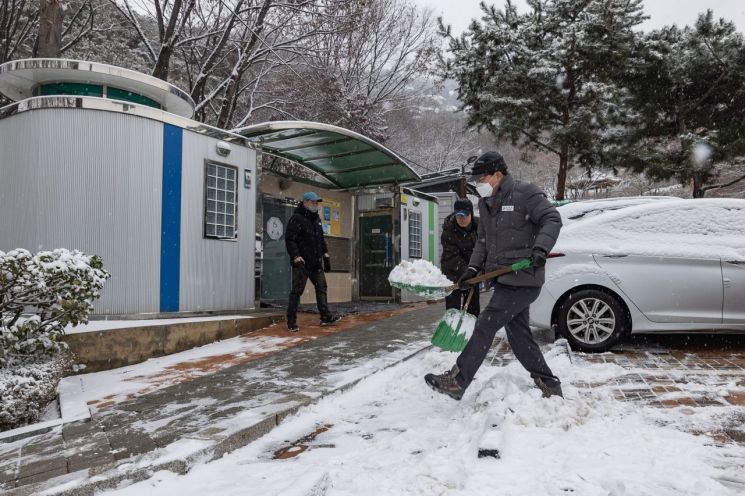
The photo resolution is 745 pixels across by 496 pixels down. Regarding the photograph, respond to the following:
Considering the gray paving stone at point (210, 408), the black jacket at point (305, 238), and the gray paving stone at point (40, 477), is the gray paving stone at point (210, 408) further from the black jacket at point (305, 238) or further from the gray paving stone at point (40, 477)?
the black jacket at point (305, 238)

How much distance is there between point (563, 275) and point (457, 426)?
122 inches

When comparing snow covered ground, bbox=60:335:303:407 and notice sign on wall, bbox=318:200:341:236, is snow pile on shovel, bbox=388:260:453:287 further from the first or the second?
notice sign on wall, bbox=318:200:341:236

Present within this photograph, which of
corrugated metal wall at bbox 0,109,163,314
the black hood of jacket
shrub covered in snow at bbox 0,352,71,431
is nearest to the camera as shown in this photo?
shrub covered in snow at bbox 0,352,71,431

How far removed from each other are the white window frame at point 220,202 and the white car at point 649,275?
457 cm

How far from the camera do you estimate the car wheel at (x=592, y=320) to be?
5723 mm

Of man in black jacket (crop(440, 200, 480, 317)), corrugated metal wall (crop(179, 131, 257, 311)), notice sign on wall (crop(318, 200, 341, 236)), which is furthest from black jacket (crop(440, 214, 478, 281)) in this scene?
notice sign on wall (crop(318, 200, 341, 236))

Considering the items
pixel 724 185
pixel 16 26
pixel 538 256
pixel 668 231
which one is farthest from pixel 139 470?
pixel 724 185

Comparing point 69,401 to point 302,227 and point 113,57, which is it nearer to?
point 302,227

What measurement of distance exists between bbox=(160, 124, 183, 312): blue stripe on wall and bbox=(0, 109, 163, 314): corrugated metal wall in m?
0.18

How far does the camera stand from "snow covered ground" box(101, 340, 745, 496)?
249 centimetres

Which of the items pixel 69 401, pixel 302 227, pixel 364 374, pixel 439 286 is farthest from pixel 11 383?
pixel 302 227

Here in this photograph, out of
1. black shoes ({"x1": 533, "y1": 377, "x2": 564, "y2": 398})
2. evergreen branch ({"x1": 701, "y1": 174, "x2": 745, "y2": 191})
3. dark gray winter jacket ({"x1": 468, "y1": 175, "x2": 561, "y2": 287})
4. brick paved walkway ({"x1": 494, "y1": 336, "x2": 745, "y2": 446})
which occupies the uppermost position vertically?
evergreen branch ({"x1": 701, "y1": 174, "x2": 745, "y2": 191})

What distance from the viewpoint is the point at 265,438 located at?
11.3 ft

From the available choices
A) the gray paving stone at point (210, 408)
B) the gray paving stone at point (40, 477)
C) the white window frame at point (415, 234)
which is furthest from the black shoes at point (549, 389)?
the white window frame at point (415, 234)
